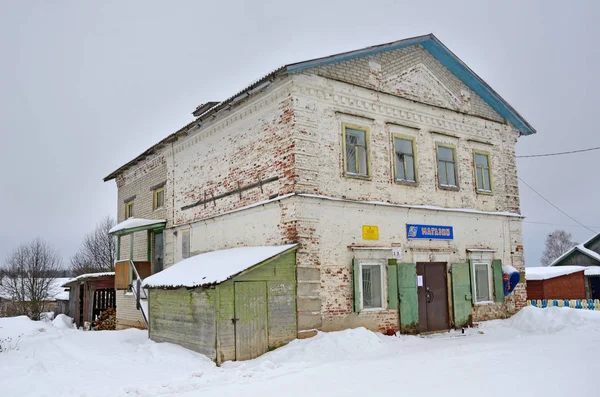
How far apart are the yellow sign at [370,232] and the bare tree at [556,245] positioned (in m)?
70.3

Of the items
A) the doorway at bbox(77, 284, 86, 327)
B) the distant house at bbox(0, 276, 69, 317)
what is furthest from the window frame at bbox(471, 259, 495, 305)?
the distant house at bbox(0, 276, 69, 317)

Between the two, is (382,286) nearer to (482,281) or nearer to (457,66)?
(482,281)

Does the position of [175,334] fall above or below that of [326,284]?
below

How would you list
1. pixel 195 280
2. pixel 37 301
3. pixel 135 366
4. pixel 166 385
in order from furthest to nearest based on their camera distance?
1. pixel 37 301
2. pixel 195 280
3. pixel 135 366
4. pixel 166 385

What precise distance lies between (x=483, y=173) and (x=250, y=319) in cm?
937

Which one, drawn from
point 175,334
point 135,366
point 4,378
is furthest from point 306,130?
point 4,378

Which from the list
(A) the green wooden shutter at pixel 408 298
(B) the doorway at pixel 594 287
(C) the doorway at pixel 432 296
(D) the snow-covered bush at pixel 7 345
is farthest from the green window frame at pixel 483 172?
(B) the doorway at pixel 594 287

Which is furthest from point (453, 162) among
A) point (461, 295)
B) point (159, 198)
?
point (159, 198)

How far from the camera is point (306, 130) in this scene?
12.4 metres

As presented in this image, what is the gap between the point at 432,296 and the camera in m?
14.2

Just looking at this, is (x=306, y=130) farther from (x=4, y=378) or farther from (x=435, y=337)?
(x=4, y=378)

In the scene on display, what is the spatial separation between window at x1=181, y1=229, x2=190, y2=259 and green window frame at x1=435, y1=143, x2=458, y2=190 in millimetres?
8018

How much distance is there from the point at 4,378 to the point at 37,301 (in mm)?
39106

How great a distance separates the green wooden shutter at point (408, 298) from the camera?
13.2 m
